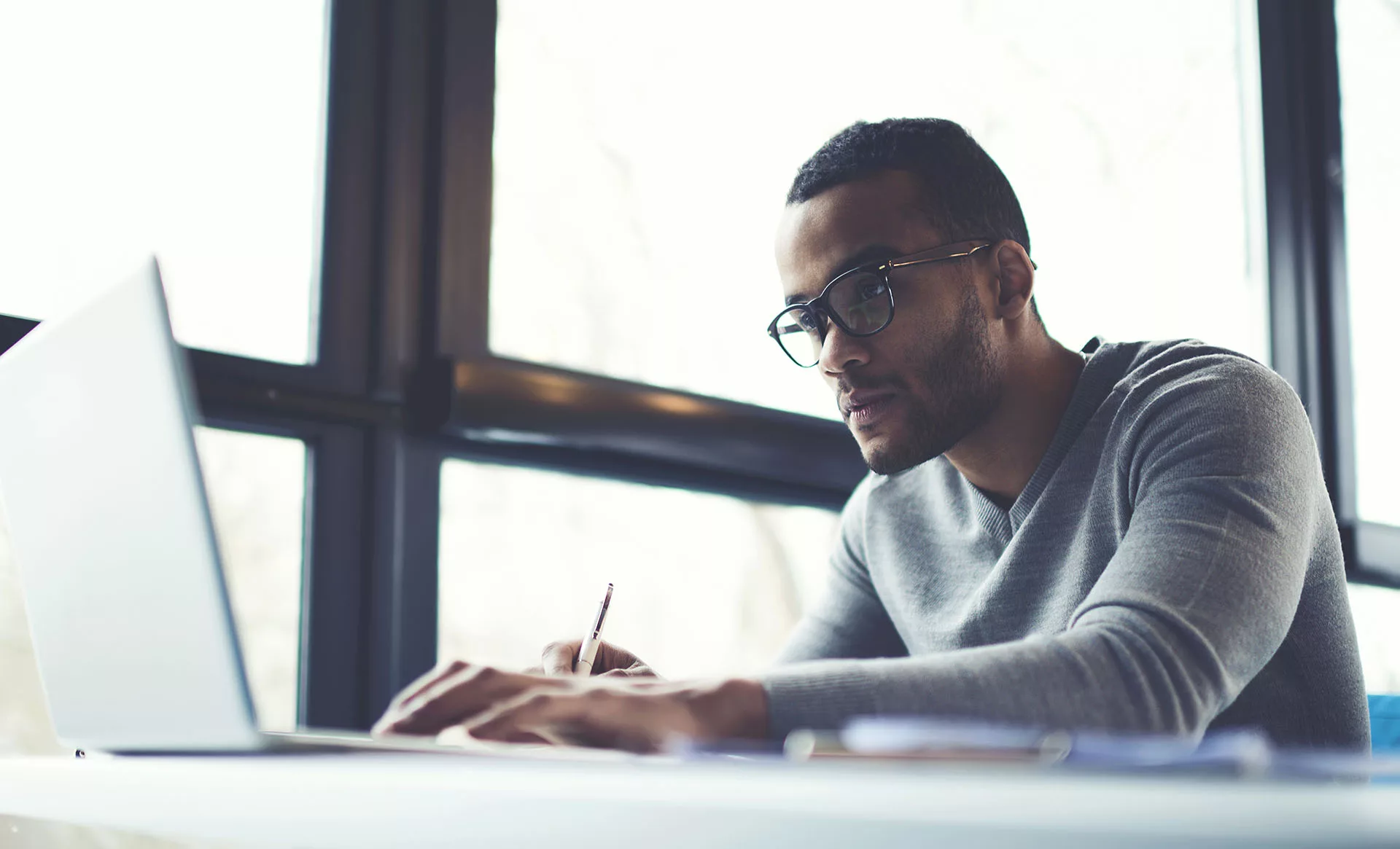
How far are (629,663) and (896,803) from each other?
0.93 meters

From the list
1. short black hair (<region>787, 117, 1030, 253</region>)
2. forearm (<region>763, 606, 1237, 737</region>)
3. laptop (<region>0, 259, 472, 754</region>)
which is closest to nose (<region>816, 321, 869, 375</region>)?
short black hair (<region>787, 117, 1030, 253</region>)

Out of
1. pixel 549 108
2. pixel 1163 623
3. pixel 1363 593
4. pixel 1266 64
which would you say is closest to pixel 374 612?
pixel 549 108

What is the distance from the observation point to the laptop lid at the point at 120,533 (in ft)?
1.88

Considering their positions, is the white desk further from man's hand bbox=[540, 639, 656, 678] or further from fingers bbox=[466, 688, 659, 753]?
man's hand bbox=[540, 639, 656, 678]

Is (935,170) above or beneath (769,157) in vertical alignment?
beneath

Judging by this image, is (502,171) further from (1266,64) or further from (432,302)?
(1266,64)

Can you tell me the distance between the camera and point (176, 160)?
1.46m

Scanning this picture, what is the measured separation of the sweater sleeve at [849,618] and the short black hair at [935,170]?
0.41 meters

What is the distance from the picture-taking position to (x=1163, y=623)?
807 mm

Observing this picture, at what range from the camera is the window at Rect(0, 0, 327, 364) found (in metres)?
1.36

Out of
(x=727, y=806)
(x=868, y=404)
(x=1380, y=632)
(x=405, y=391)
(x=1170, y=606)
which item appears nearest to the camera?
(x=727, y=806)

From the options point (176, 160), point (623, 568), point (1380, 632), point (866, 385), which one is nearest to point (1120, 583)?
point (866, 385)

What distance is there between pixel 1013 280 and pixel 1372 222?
1.98 m

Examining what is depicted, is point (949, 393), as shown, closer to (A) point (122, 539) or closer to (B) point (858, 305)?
(B) point (858, 305)
